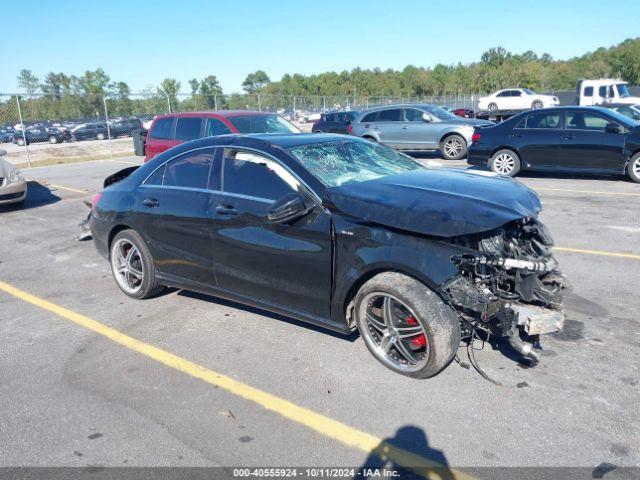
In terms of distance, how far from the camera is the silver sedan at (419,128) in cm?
1518

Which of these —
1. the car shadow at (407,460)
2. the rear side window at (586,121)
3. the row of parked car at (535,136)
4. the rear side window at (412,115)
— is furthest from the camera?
the rear side window at (412,115)

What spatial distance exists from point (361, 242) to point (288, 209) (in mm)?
592

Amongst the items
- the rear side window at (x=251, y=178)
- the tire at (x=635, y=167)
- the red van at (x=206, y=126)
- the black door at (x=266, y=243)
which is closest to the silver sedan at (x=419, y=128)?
the tire at (x=635, y=167)

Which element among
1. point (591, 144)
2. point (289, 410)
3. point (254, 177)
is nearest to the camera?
point (289, 410)

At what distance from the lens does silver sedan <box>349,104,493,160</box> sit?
1518 centimetres

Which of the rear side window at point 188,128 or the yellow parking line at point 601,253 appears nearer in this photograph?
the yellow parking line at point 601,253

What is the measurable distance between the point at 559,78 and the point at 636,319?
91.7 meters

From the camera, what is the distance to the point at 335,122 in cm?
1966

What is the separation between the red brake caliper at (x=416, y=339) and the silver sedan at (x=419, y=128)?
40.0 ft

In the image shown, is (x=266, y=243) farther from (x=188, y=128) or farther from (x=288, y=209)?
(x=188, y=128)

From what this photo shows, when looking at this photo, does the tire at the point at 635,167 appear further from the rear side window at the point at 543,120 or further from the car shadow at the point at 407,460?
the car shadow at the point at 407,460

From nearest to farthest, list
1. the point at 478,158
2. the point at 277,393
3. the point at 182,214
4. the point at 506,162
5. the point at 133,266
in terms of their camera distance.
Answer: the point at 277,393 < the point at 182,214 < the point at 133,266 < the point at 506,162 < the point at 478,158

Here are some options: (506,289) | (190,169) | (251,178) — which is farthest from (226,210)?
(506,289)

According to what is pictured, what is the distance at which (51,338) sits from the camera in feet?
15.1
